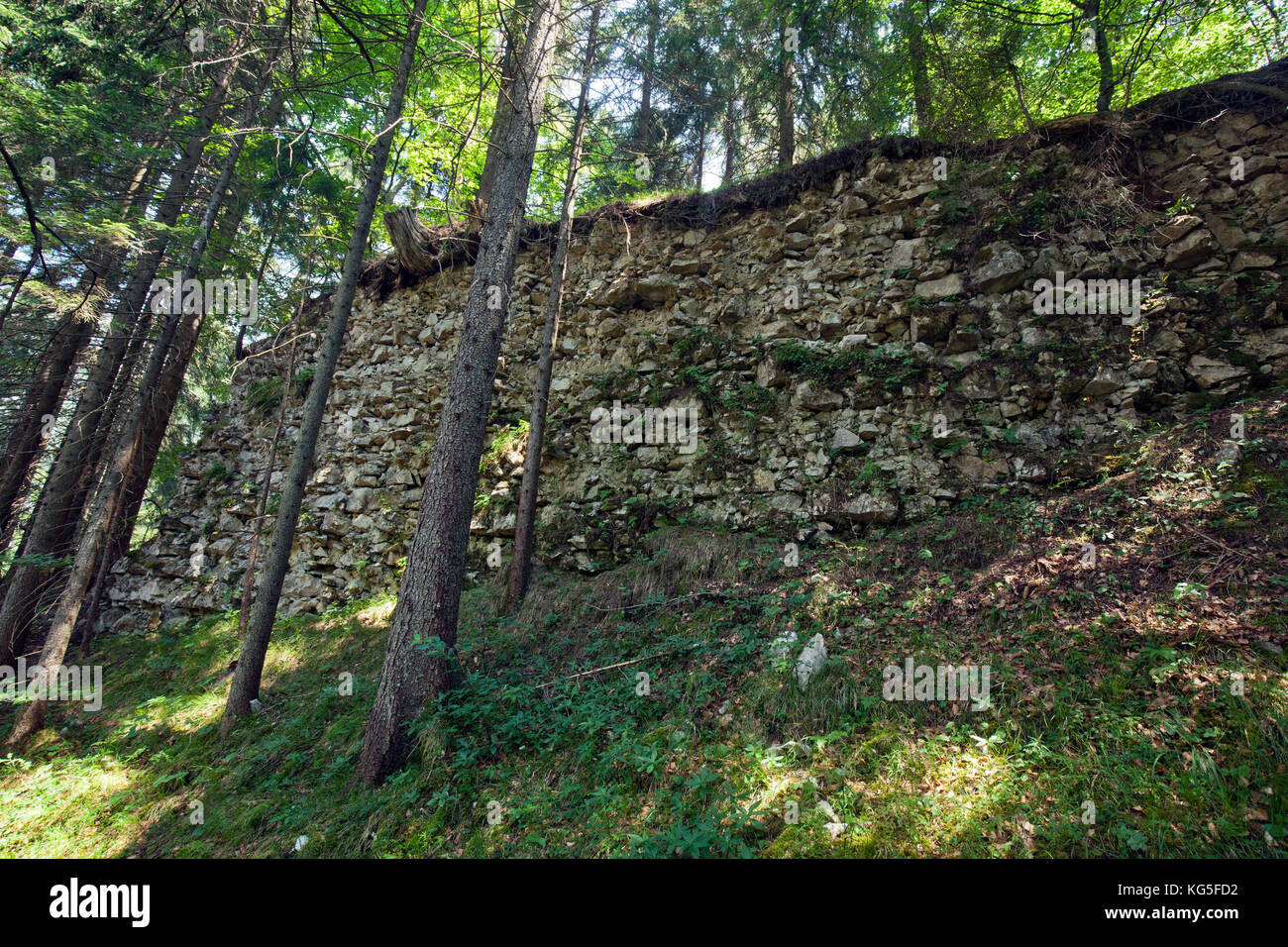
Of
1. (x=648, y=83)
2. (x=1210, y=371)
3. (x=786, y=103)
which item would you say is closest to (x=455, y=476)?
(x=1210, y=371)

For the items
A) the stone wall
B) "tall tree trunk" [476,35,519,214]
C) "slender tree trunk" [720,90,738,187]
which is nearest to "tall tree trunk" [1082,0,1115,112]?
the stone wall

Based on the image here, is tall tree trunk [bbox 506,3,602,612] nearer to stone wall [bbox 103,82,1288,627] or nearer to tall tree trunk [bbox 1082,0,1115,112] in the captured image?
stone wall [bbox 103,82,1288,627]

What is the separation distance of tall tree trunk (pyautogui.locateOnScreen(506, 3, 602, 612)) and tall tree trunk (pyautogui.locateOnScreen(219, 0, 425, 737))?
2.25 m

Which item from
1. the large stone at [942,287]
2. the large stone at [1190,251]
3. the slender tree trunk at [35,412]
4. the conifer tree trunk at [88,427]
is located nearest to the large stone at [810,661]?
the large stone at [942,287]

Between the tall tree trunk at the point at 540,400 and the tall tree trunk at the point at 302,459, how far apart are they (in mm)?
2245

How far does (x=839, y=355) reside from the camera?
22.0 ft

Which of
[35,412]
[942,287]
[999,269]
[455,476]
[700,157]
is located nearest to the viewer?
[455,476]

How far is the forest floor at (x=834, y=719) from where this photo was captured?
8.96 feet

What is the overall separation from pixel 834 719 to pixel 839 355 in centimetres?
481

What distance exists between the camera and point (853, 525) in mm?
5848

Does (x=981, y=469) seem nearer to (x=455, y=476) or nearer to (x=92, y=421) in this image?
(x=455, y=476)

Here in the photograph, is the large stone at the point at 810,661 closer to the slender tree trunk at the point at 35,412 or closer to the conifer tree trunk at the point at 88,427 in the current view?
the conifer tree trunk at the point at 88,427

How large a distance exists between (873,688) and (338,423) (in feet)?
31.1
